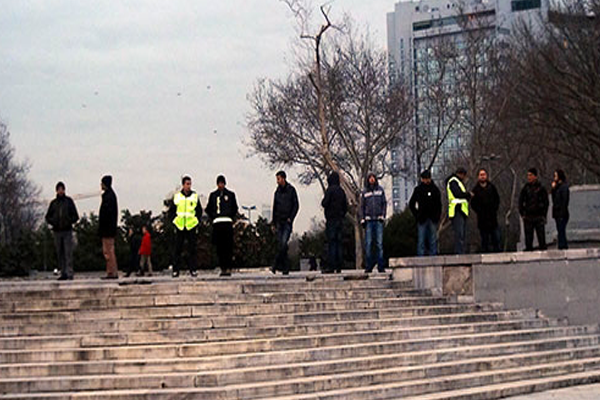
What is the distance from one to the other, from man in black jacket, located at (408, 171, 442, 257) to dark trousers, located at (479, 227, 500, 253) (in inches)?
43.5

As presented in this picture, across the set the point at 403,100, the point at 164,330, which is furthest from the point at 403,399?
the point at 403,100

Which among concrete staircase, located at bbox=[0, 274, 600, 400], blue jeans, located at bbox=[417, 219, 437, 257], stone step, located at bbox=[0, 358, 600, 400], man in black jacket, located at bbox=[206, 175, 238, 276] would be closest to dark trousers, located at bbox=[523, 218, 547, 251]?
blue jeans, located at bbox=[417, 219, 437, 257]

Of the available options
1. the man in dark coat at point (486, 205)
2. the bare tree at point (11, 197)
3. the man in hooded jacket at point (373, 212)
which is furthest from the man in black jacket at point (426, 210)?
the bare tree at point (11, 197)

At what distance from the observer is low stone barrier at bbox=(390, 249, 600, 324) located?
59.1 feet

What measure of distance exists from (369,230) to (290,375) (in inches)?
316

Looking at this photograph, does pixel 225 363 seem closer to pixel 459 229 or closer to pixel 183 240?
pixel 183 240

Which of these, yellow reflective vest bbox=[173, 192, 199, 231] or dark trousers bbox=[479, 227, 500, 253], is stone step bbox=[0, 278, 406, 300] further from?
dark trousers bbox=[479, 227, 500, 253]

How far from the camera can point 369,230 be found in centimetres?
2030

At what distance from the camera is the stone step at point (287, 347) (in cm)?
1238

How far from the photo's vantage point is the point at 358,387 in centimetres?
1282

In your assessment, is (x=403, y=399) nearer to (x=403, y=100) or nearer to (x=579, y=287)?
(x=579, y=287)

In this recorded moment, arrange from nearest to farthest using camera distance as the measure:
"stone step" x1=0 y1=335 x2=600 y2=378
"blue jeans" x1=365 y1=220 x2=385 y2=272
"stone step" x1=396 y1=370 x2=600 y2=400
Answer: "stone step" x1=0 y1=335 x2=600 y2=378 → "stone step" x1=396 y1=370 x2=600 y2=400 → "blue jeans" x1=365 y1=220 x2=385 y2=272

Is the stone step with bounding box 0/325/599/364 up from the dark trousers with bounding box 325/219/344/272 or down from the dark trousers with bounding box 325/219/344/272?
down

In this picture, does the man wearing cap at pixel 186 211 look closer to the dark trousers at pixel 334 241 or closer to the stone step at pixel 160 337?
the dark trousers at pixel 334 241
